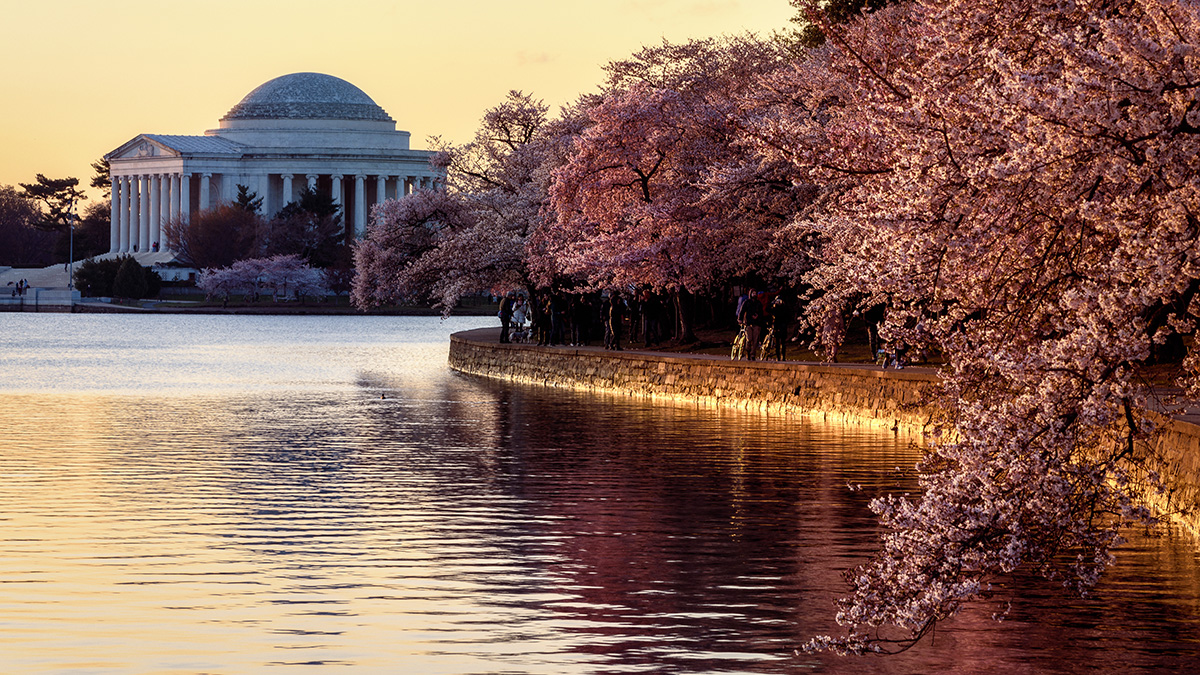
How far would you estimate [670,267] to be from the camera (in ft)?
152

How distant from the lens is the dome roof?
195 meters

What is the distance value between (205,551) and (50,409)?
18650mm

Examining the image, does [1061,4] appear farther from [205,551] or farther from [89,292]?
[89,292]

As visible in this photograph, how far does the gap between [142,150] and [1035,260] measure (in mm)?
190814

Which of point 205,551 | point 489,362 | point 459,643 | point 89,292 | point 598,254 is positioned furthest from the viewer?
point 89,292

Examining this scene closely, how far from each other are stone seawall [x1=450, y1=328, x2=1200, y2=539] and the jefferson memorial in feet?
461

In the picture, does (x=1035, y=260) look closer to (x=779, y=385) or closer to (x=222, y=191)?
(x=779, y=385)

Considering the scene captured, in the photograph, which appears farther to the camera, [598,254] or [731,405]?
[598,254]

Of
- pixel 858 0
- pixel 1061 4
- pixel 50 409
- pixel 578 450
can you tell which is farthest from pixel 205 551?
pixel 858 0

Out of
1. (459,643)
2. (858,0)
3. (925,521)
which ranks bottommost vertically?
(459,643)

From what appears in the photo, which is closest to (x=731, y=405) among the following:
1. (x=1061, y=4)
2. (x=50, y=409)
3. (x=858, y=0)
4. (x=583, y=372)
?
(x=583, y=372)

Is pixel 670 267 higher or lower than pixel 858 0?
lower

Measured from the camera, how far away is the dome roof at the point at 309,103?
639ft

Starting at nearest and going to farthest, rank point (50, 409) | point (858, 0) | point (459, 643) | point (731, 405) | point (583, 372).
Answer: point (459, 643) < point (50, 409) < point (731, 405) < point (583, 372) < point (858, 0)
